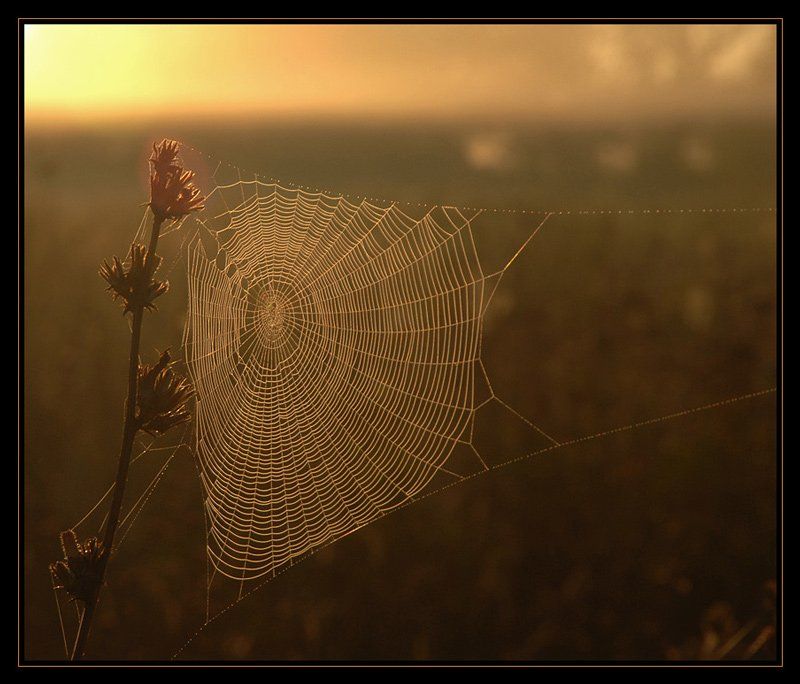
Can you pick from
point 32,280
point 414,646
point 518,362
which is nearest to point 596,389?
point 518,362

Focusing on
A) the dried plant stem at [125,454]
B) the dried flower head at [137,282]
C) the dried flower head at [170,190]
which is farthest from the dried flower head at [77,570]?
the dried flower head at [170,190]

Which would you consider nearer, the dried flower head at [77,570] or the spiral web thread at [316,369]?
the dried flower head at [77,570]

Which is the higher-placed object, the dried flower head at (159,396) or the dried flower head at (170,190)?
the dried flower head at (170,190)

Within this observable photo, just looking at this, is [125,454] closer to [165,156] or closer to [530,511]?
[165,156]

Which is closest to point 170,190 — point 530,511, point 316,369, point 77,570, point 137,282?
point 137,282

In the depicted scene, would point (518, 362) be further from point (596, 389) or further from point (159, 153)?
point (159, 153)

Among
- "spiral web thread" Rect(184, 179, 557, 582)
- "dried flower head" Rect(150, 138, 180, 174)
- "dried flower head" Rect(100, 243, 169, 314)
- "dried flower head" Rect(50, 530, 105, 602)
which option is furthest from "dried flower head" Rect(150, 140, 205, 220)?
"spiral web thread" Rect(184, 179, 557, 582)

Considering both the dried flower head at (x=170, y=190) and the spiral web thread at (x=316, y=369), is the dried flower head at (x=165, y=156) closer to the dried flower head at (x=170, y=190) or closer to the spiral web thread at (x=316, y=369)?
the dried flower head at (x=170, y=190)
